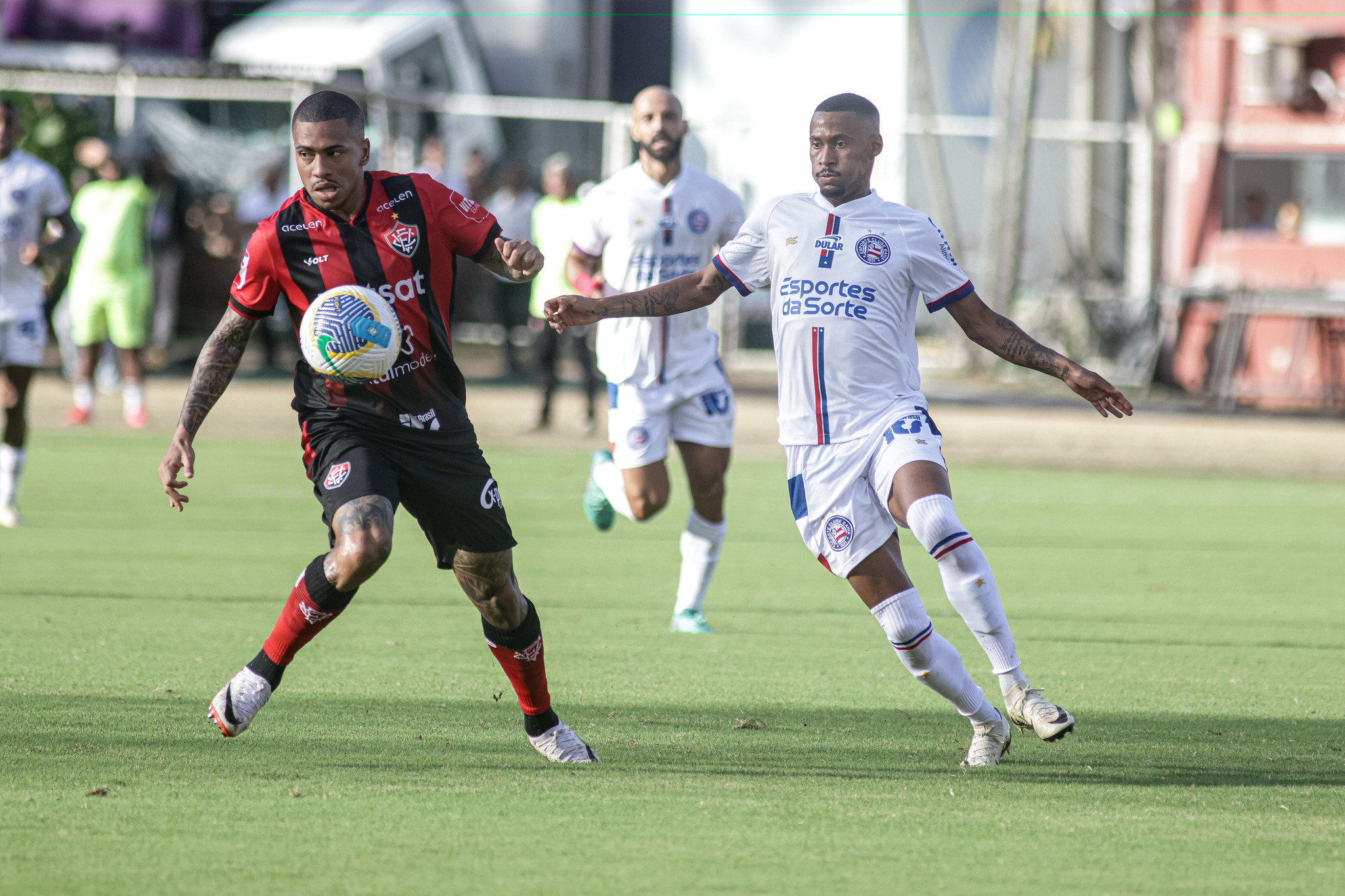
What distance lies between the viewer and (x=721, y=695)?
6297mm

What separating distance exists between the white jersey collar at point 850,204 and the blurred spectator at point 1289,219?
17859 millimetres

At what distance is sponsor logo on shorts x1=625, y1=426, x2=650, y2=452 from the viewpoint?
8117 millimetres

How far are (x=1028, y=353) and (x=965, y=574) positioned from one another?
74 cm

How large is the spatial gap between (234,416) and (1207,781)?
1366 centimetres

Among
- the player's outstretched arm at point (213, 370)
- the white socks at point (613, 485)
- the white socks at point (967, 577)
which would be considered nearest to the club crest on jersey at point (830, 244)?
the white socks at point (967, 577)

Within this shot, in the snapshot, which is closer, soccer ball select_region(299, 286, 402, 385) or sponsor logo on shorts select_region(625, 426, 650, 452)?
soccer ball select_region(299, 286, 402, 385)

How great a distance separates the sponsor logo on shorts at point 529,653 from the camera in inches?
209

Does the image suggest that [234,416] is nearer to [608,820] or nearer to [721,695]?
[721,695]

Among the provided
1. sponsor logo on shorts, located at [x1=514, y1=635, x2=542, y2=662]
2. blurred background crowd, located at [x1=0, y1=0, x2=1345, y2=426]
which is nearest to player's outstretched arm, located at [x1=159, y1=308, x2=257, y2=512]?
sponsor logo on shorts, located at [x1=514, y1=635, x2=542, y2=662]

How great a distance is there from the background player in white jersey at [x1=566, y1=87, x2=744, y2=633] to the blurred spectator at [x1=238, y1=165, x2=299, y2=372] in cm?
1160

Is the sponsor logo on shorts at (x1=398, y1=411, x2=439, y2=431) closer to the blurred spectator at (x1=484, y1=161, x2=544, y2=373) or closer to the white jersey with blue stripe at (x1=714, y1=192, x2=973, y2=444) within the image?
the white jersey with blue stripe at (x1=714, y1=192, x2=973, y2=444)

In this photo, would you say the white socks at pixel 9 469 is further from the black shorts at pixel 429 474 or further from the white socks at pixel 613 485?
the black shorts at pixel 429 474

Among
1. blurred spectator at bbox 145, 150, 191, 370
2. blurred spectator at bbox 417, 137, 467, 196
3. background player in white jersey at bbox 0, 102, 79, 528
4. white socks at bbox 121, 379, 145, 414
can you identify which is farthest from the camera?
blurred spectator at bbox 417, 137, 467, 196

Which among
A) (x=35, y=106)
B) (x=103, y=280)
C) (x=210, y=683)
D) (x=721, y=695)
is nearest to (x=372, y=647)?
(x=210, y=683)
